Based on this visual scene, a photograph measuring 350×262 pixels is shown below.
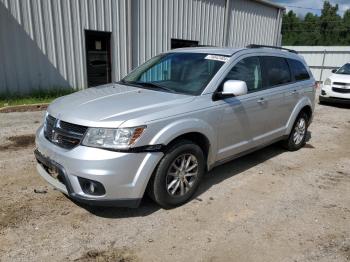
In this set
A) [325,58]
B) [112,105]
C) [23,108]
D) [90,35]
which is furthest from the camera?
[325,58]

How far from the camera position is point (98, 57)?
10.7 meters

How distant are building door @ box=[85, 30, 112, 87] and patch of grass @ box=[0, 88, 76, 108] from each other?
115 centimetres

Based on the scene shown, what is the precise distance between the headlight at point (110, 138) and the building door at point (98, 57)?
785 centimetres

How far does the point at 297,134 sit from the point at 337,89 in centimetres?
653

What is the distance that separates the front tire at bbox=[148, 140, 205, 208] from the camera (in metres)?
3.42

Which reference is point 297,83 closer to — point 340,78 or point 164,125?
point 164,125

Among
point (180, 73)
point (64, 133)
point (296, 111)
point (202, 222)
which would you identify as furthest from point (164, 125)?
point (296, 111)

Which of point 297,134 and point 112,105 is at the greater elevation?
point 112,105

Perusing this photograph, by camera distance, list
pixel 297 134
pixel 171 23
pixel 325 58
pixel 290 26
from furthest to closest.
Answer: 1. pixel 290 26
2. pixel 325 58
3. pixel 171 23
4. pixel 297 134

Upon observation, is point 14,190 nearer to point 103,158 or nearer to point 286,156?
point 103,158

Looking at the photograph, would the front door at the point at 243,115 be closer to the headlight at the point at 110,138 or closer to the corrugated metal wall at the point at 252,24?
the headlight at the point at 110,138

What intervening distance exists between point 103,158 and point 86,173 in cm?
22

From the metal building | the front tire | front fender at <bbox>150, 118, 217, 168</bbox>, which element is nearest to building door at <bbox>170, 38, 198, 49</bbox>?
the metal building

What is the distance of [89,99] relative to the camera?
12.2 ft
